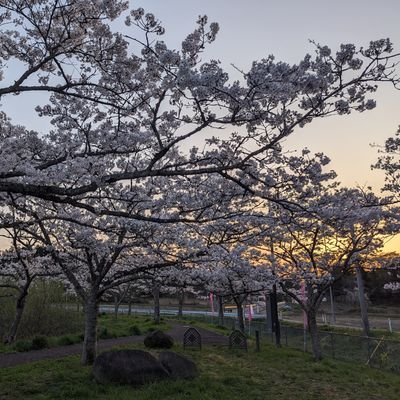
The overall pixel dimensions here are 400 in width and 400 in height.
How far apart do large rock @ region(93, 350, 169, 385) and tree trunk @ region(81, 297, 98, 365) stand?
9.10 ft

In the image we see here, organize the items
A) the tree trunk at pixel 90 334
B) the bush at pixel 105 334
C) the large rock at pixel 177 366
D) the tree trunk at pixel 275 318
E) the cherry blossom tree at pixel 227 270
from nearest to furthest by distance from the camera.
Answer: the large rock at pixel 177 366 → the cherry blossom tree at pixel 227 270 → the tree trunk at pixel 90 334 → the tree trunk at pixel 275 318 → the bush at pixel 105 334

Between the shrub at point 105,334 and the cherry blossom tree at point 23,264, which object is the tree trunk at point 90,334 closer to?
the cherry blossom tree at point 23,264

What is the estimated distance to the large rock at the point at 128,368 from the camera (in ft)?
31.3

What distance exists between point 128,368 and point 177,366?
4.35ft

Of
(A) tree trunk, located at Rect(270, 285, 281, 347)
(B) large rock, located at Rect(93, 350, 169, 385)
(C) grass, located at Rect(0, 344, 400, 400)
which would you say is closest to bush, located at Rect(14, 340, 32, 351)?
(C) grass, located at Rect(0, 344, 400, 400)

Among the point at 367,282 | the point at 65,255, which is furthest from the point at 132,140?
the point at 367,282

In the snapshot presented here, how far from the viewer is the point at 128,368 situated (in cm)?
963

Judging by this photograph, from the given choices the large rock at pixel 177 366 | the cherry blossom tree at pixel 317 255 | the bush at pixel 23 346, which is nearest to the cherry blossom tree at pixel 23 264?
the bush at pixel 23 346

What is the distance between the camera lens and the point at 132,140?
8039mm

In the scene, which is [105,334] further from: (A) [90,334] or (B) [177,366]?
(B) [177,366]

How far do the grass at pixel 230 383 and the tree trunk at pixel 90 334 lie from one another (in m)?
0.40

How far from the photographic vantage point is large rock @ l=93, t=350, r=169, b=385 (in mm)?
9555

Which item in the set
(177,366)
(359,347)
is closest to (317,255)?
(359,347)

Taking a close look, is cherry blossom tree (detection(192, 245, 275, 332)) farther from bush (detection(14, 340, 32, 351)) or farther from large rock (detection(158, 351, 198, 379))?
bush (detection(14, 340, 32, 351))
